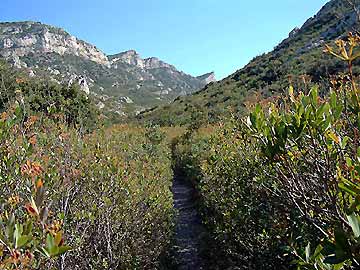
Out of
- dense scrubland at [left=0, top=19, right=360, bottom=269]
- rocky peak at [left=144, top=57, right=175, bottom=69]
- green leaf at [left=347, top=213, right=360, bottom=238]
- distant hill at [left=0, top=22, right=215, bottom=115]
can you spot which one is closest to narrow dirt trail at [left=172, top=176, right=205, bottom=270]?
dense scrubland at [left=0, top=19, right=360, bottom=269]

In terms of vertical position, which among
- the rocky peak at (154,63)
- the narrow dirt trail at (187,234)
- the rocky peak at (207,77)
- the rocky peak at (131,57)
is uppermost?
the rocky peak at (131,57)

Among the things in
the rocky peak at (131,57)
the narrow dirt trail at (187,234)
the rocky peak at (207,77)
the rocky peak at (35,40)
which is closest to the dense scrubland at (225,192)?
the narrow dirt trail at (187,234)

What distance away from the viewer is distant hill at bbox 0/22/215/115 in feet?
266

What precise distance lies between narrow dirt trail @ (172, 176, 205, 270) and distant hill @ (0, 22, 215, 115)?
54.7 metres

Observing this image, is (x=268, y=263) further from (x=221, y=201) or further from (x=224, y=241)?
(x=221, y=201)

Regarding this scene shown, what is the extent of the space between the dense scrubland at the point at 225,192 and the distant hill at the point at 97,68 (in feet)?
204

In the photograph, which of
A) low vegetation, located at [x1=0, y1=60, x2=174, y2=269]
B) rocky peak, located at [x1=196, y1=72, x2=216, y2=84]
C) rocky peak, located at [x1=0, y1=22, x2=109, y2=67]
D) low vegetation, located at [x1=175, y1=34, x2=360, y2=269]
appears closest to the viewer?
low vegetation, located at [x1=175, y1=34, x2=360, y2=269]

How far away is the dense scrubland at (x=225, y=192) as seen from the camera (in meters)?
1.71

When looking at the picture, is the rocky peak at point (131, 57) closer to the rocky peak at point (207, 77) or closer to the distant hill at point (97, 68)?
the distant hill at point (97, 68)

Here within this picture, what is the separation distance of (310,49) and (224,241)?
34.6 metres

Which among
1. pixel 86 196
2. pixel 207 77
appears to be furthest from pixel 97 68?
pixel 86 196

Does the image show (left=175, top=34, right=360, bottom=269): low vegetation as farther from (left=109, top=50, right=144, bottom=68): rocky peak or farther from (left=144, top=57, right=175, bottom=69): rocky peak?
(left=144, top=57, right=175, bottom=69): rocky peak

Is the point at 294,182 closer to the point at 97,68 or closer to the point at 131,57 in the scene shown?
the point at 97,68

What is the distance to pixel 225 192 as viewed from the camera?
21.5ft
